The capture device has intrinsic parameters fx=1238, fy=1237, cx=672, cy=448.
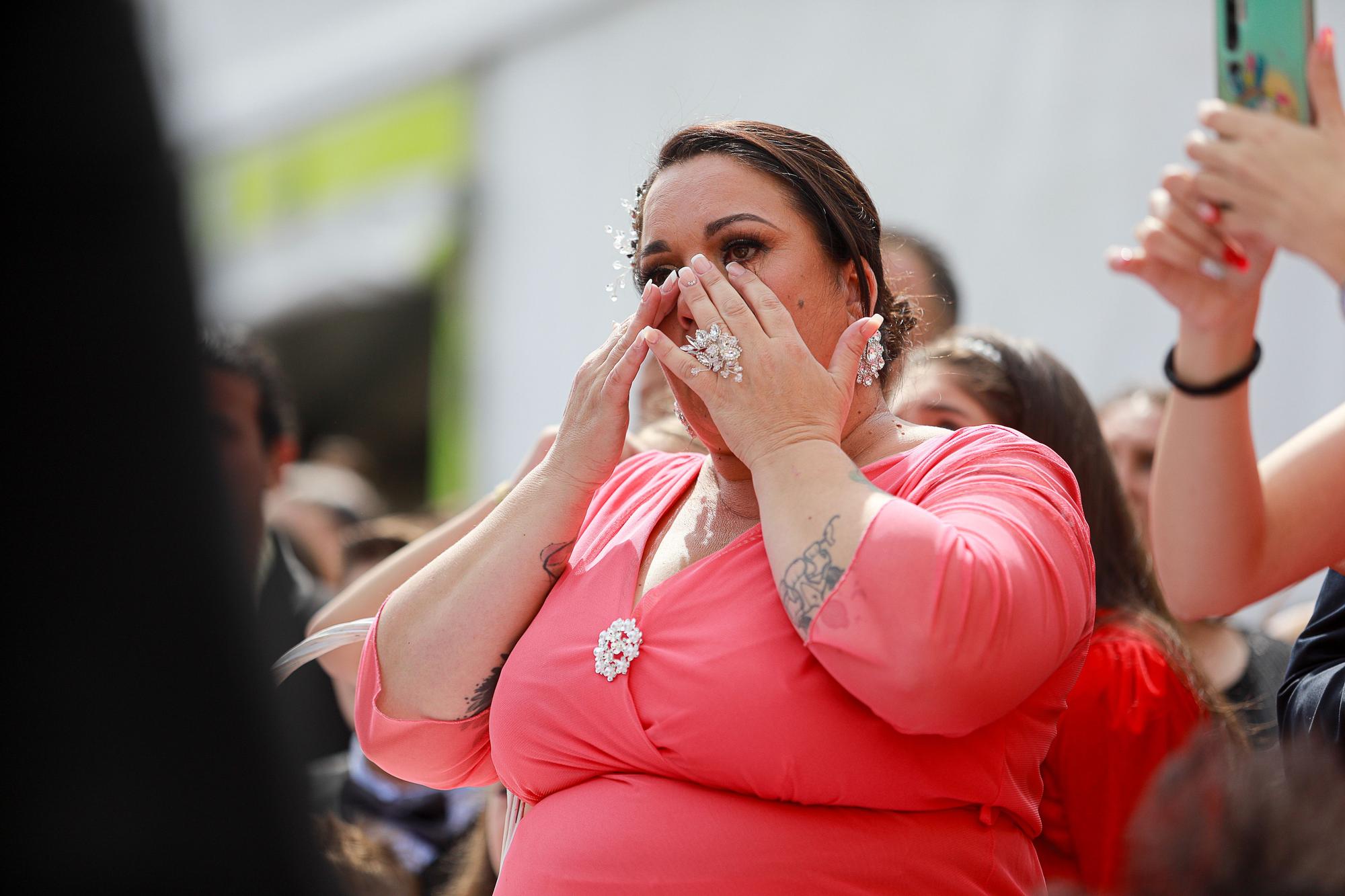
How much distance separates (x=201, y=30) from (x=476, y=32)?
2713 millimetres

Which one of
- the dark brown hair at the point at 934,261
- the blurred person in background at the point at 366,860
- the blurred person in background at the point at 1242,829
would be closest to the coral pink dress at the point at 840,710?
the blurred person in background at the point at 1242,829

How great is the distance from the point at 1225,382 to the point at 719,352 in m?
0.73

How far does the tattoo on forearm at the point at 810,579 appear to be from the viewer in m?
1.58

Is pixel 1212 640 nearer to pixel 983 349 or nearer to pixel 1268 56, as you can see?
pixel 983 349

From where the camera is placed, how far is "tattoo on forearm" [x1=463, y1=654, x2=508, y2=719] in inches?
78.6

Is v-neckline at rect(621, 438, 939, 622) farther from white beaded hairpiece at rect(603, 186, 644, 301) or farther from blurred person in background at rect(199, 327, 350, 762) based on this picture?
blurred person in background at rect(199, 327, 350, 762)

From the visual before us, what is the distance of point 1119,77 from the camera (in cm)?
400

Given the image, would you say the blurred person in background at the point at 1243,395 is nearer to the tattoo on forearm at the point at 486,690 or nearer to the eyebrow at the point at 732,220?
the eyebrow at the point at 732,220

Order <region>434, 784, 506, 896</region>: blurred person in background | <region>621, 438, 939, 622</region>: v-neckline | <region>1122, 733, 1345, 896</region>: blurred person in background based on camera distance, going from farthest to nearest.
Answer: <region>434, 784, 506, 896</region>: blurred person in background → <region>621, 438, 939, 622</region>: v-neckline → <region>1122, 733, 1345, 896</region>: blurred person in background

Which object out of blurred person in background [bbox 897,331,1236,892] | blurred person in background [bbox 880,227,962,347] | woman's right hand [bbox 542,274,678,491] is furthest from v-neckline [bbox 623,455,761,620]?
blurred person in background [bbox 880,227,962,347]

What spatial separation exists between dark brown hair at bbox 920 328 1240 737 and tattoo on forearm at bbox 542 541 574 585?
0.99 m

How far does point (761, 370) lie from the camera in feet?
5.84

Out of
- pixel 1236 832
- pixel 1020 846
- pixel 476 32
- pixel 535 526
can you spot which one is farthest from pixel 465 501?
pixel 1236 832

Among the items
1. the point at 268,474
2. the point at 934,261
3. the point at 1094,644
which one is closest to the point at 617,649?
the point at 1094,644
